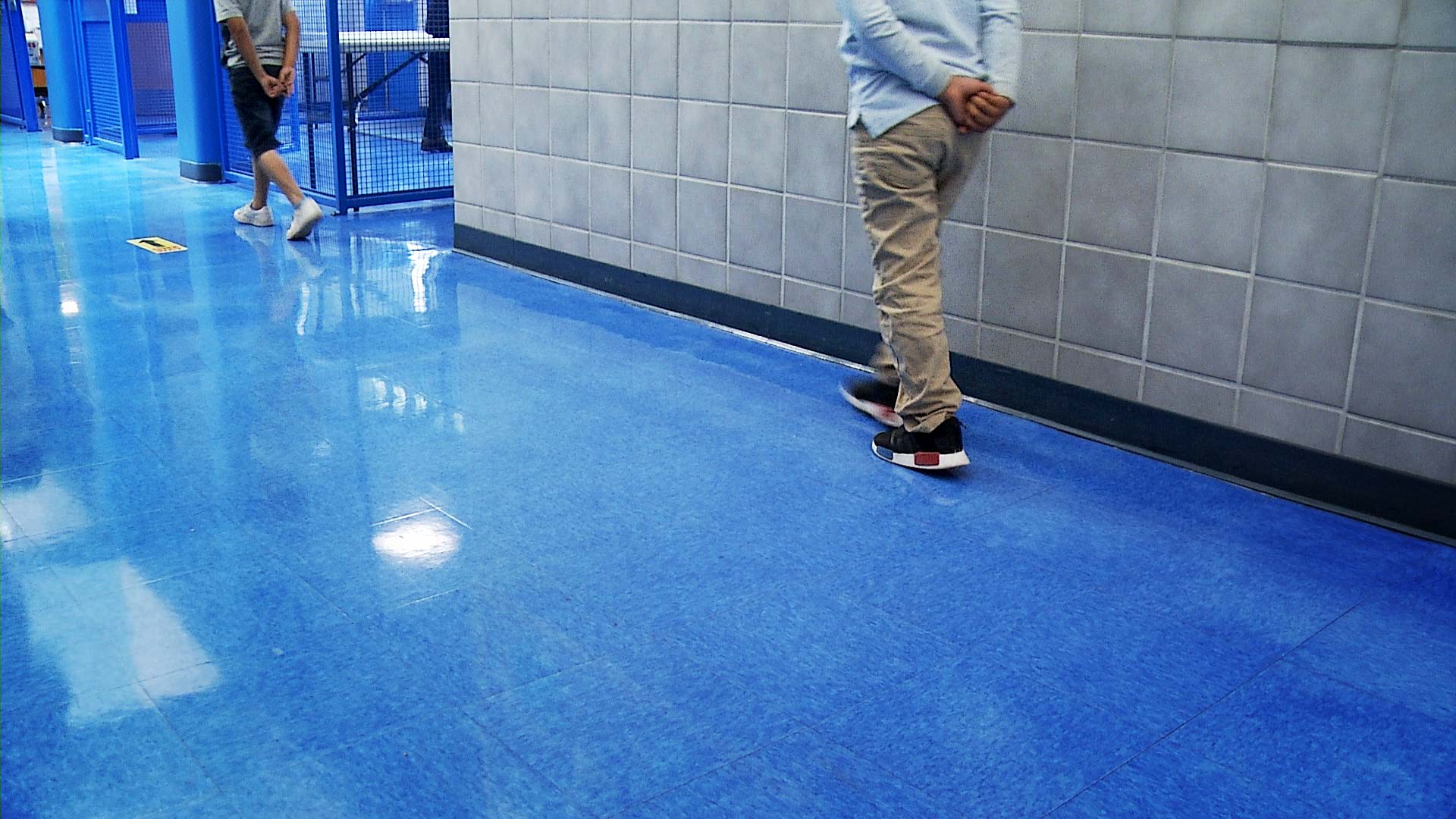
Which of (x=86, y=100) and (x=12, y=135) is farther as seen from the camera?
(x=12, y=135)

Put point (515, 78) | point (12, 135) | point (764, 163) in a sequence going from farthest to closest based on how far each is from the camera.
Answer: point (12, 135), point (515, 78), point (764, 163)

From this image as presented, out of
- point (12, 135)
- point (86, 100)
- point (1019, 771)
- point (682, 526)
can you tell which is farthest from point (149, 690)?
point (12, 135)

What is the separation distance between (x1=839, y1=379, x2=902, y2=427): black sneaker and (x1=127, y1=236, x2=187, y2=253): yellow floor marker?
10.3 ft

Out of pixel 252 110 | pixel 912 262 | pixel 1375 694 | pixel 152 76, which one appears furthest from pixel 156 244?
pixel 152 76

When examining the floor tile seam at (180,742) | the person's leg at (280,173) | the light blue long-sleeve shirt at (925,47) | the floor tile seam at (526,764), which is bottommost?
the floor tile seam at (526,764)

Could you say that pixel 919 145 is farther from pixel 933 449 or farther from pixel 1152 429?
pixel 1152 429

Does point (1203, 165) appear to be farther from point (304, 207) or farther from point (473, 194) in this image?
point (304, 207)

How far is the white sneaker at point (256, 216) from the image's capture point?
5.57m

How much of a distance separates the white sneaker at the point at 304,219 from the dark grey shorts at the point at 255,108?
31 cm

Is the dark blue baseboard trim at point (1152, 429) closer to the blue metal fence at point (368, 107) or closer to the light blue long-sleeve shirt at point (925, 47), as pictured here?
the light blue long-sleeve shirt at point (925, 47)

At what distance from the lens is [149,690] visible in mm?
1810

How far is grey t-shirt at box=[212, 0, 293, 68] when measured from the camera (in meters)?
5.14

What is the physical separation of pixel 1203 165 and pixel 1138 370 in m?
0.49

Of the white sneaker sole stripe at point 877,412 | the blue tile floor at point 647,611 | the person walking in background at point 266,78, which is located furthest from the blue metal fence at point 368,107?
the white sneaker sole stripe at point 877,412
